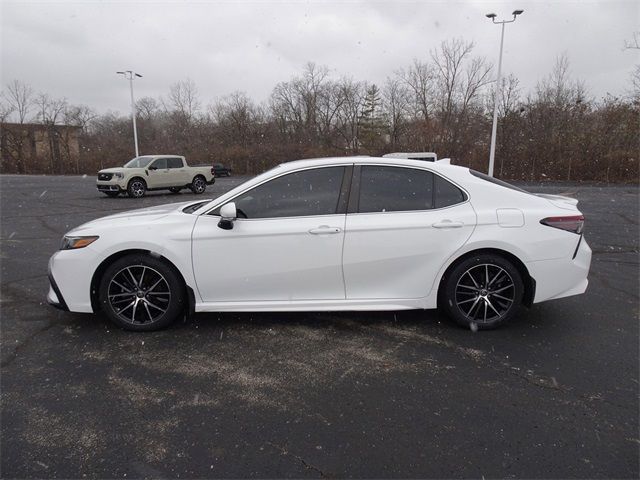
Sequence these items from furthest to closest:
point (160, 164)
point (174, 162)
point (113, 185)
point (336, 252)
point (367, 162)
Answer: point (174, 162) < point (160, 164) < point (113, 185) < point (367, 162) < point (336, 252)

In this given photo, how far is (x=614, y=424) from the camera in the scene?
2441 millimetres

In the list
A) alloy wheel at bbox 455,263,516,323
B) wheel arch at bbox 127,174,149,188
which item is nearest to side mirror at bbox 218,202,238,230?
alloy wheel at bbox 455,263,516,323

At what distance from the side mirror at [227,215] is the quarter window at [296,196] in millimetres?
138

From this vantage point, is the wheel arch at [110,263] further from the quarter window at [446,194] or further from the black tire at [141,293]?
the quarter window at [446,194]

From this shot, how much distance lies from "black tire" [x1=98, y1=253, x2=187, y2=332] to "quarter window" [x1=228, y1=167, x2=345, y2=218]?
0.87 meters

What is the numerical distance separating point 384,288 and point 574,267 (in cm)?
170

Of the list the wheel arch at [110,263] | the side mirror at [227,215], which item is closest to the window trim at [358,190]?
the side mirror at [227,215]

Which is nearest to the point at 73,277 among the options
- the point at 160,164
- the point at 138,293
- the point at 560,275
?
the point at 138,293

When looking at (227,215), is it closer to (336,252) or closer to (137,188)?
(336,252)

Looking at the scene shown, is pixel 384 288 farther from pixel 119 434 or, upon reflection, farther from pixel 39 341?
pixel 39 341

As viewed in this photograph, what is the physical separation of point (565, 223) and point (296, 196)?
2.37m

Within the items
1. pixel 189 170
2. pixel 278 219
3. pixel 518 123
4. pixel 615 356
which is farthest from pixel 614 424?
pixel 518 123

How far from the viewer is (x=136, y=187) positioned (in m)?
17.4

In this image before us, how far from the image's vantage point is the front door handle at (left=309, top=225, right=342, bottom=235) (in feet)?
11.7
